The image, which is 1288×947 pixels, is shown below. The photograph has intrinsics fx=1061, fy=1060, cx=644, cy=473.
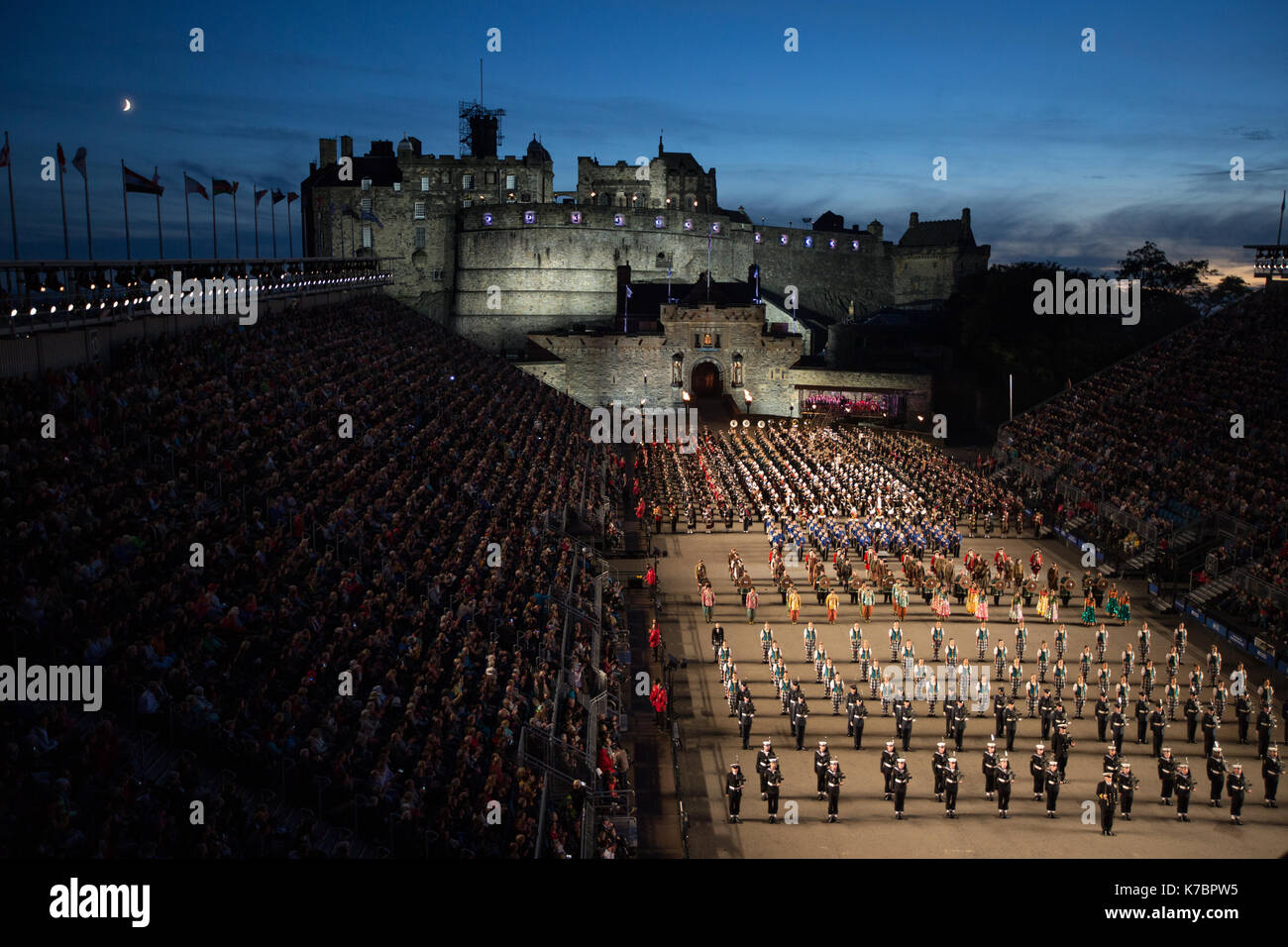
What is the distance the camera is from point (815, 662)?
24.4 m

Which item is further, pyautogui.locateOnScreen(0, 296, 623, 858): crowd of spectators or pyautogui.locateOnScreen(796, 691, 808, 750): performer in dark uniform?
pyautogui.locateOnScreen(796, 691, 808, 750): performer in dark uniform

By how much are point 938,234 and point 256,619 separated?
83.8 m

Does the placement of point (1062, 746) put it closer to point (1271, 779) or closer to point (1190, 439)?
point (1271, 779)

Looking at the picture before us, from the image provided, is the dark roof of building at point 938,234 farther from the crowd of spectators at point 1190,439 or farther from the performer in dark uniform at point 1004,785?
the performer in dark uniform at point 1004,785

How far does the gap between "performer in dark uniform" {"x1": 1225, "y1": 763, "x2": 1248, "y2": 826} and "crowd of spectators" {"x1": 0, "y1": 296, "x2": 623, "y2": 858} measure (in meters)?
10.4

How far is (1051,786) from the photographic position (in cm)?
1722

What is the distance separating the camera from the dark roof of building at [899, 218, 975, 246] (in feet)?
288

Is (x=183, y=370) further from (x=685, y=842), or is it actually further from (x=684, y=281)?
(x=684, y=281)

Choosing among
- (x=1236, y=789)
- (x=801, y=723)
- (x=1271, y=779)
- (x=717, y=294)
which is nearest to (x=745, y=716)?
(x=801, y=723)

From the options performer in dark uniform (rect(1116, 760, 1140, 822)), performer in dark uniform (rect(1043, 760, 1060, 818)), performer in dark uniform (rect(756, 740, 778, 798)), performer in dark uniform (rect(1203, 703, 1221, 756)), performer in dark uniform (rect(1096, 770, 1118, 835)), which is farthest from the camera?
performer in dark uniform (rect(1203, 703, 1221, 756))

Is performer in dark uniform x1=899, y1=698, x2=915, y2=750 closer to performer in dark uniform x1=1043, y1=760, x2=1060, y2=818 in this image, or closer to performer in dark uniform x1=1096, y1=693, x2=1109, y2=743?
performer in dark uniform x1=1043, y1=760, x2=1060, y2=818

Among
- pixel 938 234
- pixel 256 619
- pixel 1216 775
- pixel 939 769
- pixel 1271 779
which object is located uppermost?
pixel 938 234

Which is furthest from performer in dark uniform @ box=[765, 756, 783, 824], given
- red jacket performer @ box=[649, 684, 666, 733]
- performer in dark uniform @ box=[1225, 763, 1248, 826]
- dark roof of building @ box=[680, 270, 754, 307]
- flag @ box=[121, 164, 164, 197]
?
dark roof of building @ box=[680, 270, 754, 307]

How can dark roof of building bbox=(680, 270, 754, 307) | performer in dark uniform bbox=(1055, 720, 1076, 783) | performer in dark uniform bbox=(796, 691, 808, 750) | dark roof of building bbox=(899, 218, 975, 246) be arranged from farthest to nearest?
dark roof of building bbox=(899, 218, 975, 246)
dark roof of building bbox=(680, 270, 754, 307)
performer in dark uniform bbox=(796, 691, 808, 750)
performer in dark uniform bbox=(1055, 720, 1076, 783)
